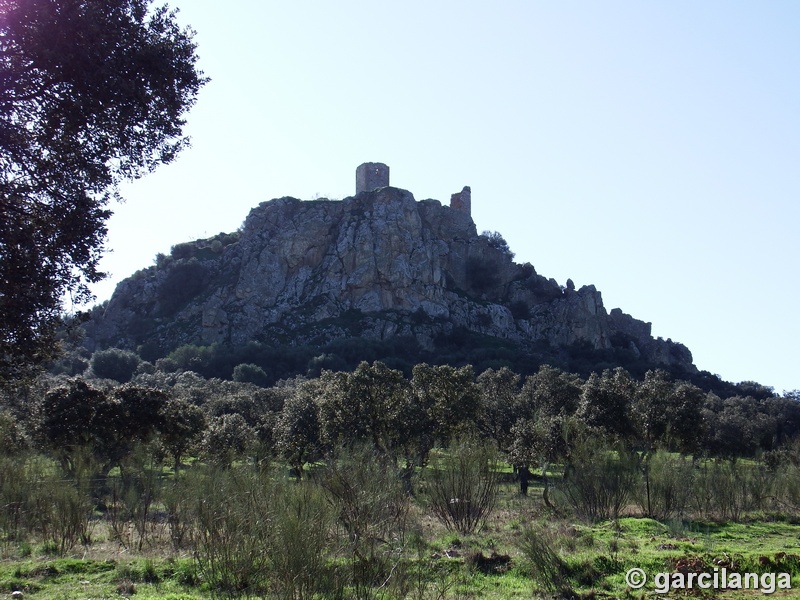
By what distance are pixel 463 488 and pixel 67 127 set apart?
1652cm

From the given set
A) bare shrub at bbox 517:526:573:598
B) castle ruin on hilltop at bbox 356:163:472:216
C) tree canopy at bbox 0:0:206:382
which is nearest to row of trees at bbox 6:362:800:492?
bare shrub at bbox 517:526:573:598

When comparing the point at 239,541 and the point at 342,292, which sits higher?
the point at 342,292

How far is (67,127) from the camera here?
36.9 ft

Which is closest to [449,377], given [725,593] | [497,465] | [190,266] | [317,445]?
[317,445]

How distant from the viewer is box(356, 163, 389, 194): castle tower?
125750 millimetres

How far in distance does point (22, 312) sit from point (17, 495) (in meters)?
13.3

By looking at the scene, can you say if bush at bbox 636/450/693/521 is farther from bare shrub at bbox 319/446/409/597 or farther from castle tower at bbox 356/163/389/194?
castle tower at bbox 356/163/389/194

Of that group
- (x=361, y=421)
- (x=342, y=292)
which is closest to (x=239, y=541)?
(x=361, y=421)

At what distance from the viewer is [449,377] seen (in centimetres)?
4097

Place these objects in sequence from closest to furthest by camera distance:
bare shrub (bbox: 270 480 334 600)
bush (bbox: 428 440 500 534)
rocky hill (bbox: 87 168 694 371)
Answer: bare shrub (bbox: 270 480 334 600) → bush (bbox: 428 440 500 534) → rocky hill (bbox: 87 168 694 371)

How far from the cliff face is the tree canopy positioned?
8252 cm

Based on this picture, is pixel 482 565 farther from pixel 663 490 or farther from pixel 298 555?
pixel 663 490

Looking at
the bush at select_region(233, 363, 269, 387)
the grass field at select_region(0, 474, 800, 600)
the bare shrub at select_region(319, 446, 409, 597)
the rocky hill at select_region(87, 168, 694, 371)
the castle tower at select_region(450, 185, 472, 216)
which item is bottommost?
the grass field at select_region(0, 474, 800, 600)

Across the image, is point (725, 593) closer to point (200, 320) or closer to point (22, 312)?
point (22, 312)
